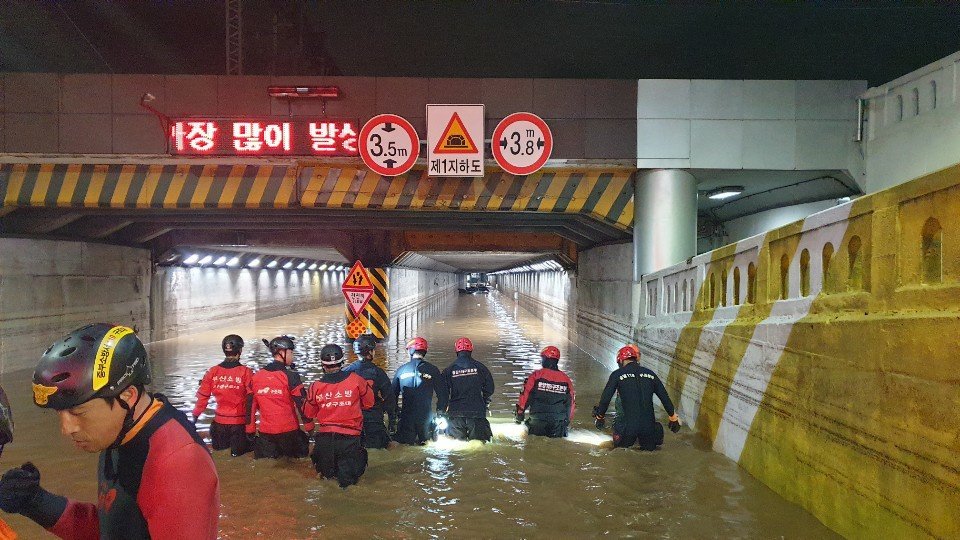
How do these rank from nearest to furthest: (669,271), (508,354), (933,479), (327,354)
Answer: (933,479) → (327,354) → (669,271) → (508,354)

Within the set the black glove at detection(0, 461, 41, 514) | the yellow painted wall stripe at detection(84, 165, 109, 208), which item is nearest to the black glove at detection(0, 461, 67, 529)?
the black glove at detection(0, 461, 41, 514)

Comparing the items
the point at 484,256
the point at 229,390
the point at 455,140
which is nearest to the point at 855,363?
the point at 229,390

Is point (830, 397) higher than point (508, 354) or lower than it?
higher

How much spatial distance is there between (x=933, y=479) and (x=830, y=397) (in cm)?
127

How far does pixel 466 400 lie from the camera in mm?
8719

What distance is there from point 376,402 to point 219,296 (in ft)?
63.1

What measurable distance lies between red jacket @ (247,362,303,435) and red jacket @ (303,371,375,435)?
604 millimetres

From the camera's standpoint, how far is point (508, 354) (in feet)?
59.9

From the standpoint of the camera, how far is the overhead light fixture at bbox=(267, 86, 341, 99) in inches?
443

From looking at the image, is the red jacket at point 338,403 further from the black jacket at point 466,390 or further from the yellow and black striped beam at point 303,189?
the yellow and black striped beam at point 303,189

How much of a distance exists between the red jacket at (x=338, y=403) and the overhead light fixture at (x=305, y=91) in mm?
6140

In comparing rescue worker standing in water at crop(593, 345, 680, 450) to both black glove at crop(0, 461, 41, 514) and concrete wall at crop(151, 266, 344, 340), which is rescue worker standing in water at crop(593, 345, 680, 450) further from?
concrete wall at crop(151, 266, 344, 340)

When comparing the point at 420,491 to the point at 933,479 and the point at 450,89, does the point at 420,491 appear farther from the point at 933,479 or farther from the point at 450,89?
the point at 450,89

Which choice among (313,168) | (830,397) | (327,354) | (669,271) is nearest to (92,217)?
(313,168)
